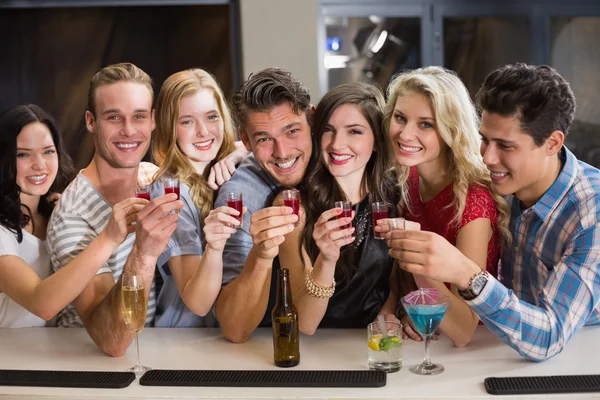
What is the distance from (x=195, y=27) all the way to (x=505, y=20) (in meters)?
2.76

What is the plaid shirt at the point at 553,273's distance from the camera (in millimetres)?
2312

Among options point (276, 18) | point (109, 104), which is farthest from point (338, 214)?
point (276, 18)

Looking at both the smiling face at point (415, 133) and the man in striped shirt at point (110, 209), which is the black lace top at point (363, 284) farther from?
the man in striped shirt at point (110, 209)

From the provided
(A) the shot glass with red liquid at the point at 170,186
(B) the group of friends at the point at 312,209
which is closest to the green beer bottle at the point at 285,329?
(B) the group of friends at the point at 312,209

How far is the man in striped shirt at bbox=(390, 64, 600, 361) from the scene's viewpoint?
2.31m

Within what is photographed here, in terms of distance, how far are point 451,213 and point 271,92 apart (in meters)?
0.80

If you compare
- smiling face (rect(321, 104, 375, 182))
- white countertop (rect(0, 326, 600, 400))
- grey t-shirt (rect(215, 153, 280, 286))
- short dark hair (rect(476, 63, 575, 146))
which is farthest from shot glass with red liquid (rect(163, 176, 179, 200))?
short dark hair (rect(476, 63, 575, 146))

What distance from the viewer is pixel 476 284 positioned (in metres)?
2.29

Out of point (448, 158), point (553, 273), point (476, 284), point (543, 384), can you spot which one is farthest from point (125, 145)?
point (543, 384)

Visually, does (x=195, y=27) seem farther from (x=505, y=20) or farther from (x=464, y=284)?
(x=464, y=284)

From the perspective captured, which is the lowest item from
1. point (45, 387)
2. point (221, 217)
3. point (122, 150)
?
point (45, 387)

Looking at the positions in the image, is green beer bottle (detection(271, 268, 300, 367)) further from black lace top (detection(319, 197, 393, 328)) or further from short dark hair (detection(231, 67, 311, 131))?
short dark hair (detection(231, 67, 311, 131))

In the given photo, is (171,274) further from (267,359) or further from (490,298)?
(490,298)

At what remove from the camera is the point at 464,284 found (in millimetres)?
2307
